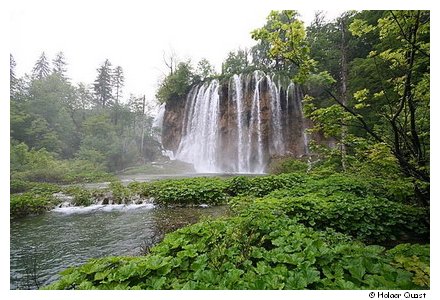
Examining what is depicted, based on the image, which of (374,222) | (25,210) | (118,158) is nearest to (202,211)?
(374,222)

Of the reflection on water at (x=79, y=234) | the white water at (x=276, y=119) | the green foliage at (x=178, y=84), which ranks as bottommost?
the reflection on water at (x=79, y=234)

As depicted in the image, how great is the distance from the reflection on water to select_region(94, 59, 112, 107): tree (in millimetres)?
15288

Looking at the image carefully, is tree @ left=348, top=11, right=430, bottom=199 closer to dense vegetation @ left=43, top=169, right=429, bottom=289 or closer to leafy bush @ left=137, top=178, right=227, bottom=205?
dense vegetation @ left=43, top=169, right=429, bottom=289

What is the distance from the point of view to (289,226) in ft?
7.36

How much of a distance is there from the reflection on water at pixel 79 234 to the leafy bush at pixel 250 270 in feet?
3.97

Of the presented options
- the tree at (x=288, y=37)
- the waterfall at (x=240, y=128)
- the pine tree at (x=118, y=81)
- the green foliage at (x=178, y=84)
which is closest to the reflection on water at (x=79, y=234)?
the tree at (x=288, y=37)

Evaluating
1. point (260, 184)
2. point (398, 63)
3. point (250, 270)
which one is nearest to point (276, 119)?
point (260, 184)

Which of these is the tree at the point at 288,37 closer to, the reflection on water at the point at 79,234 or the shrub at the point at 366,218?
the shrub at the point at 366,218

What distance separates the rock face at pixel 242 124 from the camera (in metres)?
13.6

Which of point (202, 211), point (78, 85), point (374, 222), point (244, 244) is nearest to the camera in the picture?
point (244, 244)

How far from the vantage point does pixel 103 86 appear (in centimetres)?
1862

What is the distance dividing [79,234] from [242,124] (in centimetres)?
1193
